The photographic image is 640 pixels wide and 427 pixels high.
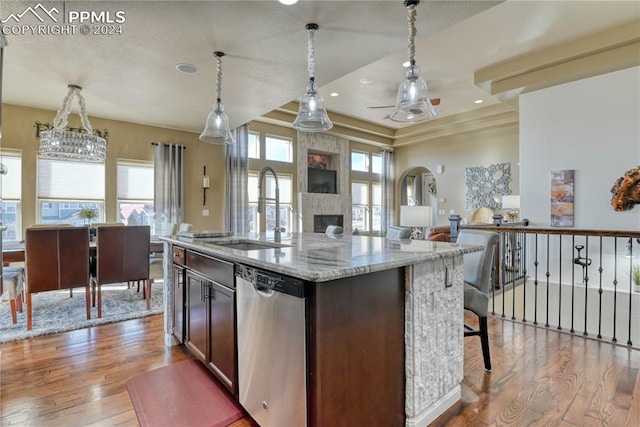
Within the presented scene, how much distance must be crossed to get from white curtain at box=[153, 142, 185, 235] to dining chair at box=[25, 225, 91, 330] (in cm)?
237

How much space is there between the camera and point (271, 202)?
7.36 metres

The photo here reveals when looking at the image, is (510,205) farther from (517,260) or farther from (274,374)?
(274,374)

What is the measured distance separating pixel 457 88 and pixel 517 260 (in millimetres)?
3267

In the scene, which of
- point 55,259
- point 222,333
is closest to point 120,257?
point 55,259

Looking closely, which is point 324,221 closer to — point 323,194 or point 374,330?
point 323,194

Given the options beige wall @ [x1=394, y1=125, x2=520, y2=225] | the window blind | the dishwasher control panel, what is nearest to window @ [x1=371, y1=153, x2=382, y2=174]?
beige wall @ [x1=394, y1=125, x2=520, y2=225]

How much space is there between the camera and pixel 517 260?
554 cm

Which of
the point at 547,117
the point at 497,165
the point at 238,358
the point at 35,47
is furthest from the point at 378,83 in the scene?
the point at 238,358

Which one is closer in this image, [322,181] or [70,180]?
[70,180]

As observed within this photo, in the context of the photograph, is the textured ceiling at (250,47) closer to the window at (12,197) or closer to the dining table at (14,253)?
the window at (12,197)

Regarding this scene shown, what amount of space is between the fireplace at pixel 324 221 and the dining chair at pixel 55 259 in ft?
16.5

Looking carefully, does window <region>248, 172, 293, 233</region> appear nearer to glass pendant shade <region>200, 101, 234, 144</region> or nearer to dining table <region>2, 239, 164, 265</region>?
dining table <region>2, 239, 164, 265</region>

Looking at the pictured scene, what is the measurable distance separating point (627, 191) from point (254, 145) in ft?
20.1

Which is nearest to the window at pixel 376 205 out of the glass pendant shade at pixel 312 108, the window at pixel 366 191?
the window at pixel 366 191
